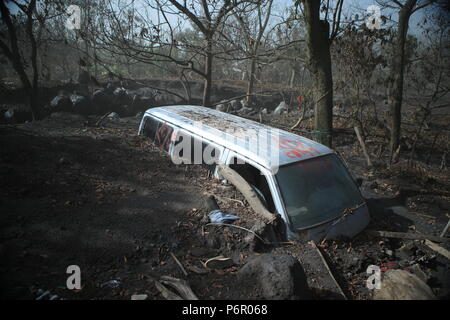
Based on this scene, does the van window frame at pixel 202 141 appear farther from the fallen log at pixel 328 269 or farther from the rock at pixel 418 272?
the rock at pixel 418 272

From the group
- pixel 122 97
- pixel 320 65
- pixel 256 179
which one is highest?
pixel 320 65

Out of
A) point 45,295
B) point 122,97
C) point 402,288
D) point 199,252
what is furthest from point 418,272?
point 122,97

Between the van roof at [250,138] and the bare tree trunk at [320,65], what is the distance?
182cm

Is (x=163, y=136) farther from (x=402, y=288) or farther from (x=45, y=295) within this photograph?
(x=402, y=288)

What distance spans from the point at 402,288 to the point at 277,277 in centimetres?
143

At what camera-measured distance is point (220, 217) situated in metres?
4.21

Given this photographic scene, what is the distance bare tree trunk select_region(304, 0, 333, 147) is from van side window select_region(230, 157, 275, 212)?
2.70 meters

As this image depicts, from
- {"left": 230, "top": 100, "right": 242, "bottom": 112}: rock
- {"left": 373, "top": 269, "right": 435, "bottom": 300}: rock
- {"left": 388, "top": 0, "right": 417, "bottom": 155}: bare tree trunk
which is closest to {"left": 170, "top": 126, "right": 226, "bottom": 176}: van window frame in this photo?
{"left": 373, "top": 269, "right": 435, "bottom": 300}: rock

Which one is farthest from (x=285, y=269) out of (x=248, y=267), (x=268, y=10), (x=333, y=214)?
(x=268, y=10)

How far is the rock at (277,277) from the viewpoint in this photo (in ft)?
9.61

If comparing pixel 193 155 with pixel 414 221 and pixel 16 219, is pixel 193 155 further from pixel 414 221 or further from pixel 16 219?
pixel 414 221

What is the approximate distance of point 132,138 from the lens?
7.53 metres

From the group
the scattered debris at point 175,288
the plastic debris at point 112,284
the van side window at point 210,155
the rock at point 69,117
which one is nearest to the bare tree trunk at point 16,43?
the rock at point 69,117

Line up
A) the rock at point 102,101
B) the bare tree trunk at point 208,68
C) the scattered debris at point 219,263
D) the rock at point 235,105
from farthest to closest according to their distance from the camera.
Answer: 1. the rock at point 235,105
2. the rock at point 102,101
3. the bare tree trunk at point 208,68
4. the scattered debris at point 219,263
